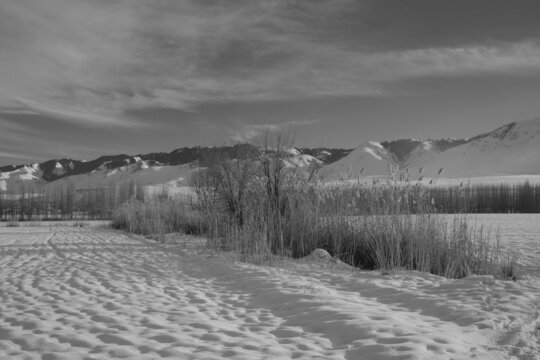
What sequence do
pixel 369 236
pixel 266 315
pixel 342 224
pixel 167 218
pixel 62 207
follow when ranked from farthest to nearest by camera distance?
pixel 62 207
pixel 167 218
pixel 342 224
pixel 369 236
pixel 266 315

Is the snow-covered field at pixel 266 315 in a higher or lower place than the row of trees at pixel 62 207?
higher

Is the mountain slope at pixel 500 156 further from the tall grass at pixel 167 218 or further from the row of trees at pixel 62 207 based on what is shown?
the tall grass at pixel 167 218

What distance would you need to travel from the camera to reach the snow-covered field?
299cm

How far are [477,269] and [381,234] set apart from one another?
55.7 inches

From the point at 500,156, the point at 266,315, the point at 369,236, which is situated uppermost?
the point at 500,156

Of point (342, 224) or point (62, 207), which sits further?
point (62, 207)

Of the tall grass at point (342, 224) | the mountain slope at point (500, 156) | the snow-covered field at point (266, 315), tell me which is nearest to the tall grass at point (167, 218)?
the tall grass at point (342, 224)

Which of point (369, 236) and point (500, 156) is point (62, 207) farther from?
point (500, 156)

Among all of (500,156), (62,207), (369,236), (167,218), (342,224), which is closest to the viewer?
(369,236)

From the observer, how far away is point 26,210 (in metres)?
62.7

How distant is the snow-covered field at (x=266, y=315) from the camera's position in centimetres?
299

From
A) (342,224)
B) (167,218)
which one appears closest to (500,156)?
(167,218)

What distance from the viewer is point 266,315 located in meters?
4.01

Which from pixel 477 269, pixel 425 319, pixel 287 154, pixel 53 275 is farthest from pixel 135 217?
pixel 425 319
